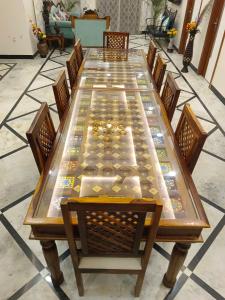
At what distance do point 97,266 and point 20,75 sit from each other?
172 inches

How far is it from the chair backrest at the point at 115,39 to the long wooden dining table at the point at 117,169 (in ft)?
5.59

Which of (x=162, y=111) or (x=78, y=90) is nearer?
(x=162, y=111)

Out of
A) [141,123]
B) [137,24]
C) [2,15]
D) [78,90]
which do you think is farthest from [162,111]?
[137,24]

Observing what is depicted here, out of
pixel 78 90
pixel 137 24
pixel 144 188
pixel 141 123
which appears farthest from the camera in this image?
pixel 137 24

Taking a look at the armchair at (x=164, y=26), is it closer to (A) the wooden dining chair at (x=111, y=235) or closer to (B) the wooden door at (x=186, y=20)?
(B) the wooden door at (x=186, y=20)

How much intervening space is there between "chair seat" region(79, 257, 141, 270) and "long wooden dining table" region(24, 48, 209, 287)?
18 cm

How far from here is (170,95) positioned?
2.04 m

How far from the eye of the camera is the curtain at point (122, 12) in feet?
23.6

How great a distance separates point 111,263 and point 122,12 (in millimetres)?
7899

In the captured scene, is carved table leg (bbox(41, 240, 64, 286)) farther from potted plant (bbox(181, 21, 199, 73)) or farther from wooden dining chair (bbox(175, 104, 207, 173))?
potted plant (bbox(181, 21, 199, 73))

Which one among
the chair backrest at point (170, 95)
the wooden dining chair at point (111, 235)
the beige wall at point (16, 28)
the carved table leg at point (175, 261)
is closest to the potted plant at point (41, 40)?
the beige wall at point (16, 28)

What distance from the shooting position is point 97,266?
3.92ft

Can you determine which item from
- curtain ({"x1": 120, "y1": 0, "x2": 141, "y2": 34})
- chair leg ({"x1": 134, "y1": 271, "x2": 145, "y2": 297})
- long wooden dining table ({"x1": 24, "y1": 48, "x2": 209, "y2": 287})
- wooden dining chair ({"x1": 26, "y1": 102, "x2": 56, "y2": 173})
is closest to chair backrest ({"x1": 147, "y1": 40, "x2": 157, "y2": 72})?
long wooden dining table ({"x1": 24, "y1": 48, "x2": 209, "y2": 287})

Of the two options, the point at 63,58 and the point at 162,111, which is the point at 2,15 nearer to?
the point at 63,58
